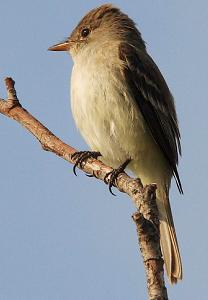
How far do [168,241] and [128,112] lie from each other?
1.47m

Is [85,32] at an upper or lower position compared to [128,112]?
upper

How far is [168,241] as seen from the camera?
6996mm

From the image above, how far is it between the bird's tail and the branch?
1335mm

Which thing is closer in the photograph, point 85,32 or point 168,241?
point 168,241

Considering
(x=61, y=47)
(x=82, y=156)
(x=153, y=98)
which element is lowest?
(x=82, y=156)

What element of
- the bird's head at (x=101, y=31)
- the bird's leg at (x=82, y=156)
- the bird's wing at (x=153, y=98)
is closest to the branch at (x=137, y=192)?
the bird's leg at (x=82, y=156)

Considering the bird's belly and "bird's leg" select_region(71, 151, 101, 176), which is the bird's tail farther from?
"bird's leg" select_region(71, 151, 101, 176)

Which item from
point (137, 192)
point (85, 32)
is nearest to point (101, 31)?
point (85, 32)

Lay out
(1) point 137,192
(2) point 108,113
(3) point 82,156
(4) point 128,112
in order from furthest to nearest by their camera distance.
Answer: (4) point 128,112 → (2) point 108,113 → (3) point 82,156 → (1) point 137,192

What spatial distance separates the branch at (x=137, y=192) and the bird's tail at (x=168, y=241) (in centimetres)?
134

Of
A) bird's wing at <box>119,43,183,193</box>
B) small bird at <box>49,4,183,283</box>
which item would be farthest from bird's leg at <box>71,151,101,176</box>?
bird's wing at <box>119,43,183,193</box>

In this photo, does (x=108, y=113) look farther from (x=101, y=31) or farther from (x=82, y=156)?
(x=101, y=31)

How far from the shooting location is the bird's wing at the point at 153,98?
6.87m

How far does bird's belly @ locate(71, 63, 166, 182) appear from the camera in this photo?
21.2ft
